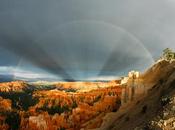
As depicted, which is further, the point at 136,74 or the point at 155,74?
the point at 136,74

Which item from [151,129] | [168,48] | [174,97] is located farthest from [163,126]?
[168,48]

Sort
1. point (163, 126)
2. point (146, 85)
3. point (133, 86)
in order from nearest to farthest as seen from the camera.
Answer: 1. point (163, 126)
2. point (146, 85)
3. point (133, 86)

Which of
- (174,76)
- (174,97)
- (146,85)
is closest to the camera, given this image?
(174,97)

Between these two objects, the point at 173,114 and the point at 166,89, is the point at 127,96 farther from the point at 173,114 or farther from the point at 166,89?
the point at 173,114

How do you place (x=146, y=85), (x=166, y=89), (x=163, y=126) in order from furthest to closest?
(x=146, y=85)
(x=166, y=89)
(x=163, y=126)

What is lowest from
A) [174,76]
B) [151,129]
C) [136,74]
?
[151,129]

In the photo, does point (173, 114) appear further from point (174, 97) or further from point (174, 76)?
point (174, 76)

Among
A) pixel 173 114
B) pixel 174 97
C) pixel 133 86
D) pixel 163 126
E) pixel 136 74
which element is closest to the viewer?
pixel 163 126

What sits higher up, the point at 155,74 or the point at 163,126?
the point at 155,74

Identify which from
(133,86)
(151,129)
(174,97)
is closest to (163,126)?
(151,129)
